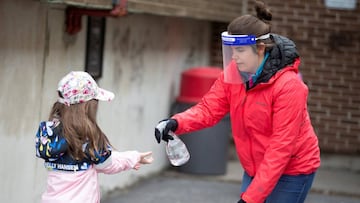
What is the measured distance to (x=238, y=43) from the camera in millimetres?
4594

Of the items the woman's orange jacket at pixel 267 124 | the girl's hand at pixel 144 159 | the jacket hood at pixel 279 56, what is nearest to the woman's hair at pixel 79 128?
the girl's hand at pixel 144 159

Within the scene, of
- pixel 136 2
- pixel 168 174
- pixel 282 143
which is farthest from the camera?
pixel 168 174

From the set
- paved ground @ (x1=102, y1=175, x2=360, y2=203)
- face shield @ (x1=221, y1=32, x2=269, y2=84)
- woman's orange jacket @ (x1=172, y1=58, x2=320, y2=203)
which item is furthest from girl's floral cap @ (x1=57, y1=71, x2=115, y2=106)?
paved ground @ (x1=102, y1=175, x2=360, y2=203)

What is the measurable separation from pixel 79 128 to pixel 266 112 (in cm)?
103

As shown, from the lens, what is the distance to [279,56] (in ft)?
15.3

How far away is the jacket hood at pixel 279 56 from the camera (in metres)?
4.61

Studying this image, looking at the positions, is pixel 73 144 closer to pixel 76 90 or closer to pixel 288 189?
pixel 76 90

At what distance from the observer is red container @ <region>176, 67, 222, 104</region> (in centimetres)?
977

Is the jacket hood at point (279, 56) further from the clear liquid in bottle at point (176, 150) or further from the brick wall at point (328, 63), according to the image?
the brick wall at point (328, 63)

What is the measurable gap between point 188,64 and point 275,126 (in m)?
6.40

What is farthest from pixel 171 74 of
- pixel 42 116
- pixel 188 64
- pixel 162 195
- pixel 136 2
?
pixel 42 116

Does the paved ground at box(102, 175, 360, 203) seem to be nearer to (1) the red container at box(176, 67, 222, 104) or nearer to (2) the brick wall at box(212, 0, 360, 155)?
(1) the red container at box(176, 67, 222, 104)

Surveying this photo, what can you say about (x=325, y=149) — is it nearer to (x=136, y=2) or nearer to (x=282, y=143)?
(x=136, y=2)

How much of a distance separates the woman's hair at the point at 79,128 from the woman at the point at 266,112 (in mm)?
434
